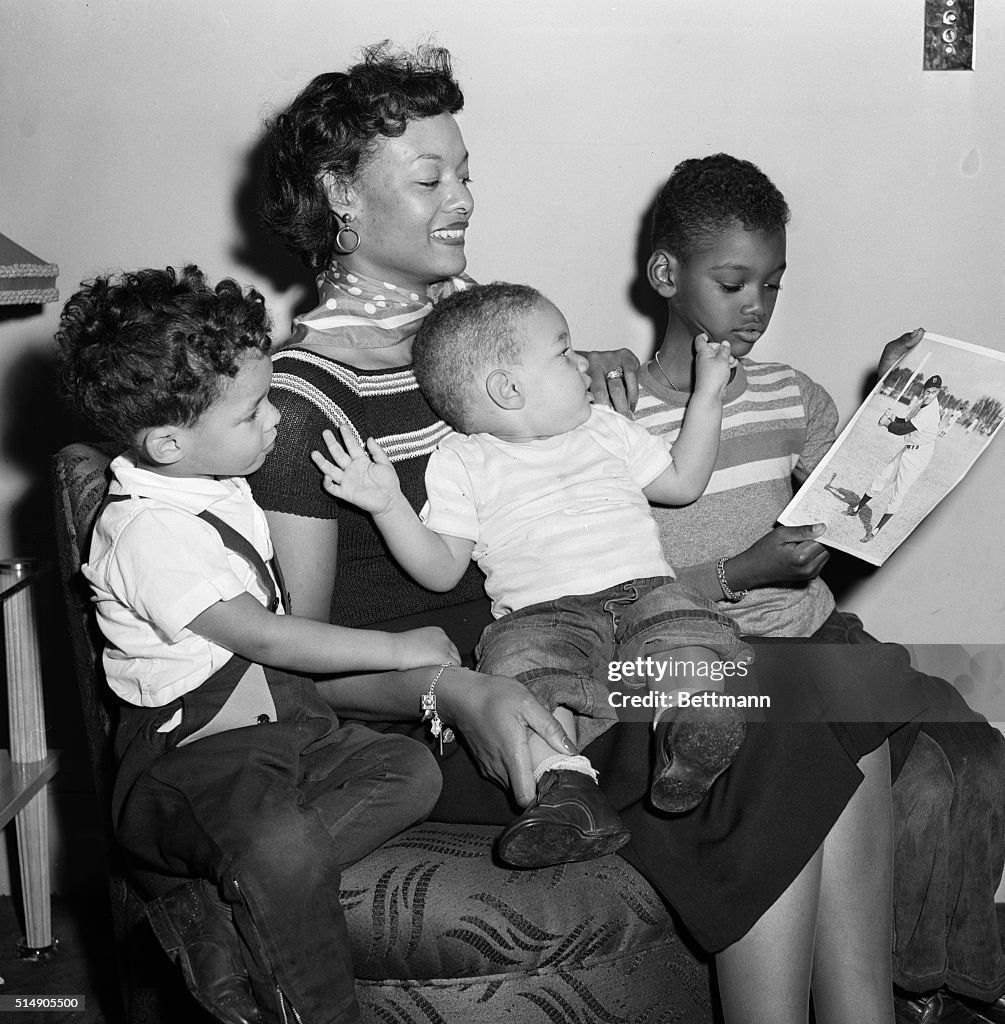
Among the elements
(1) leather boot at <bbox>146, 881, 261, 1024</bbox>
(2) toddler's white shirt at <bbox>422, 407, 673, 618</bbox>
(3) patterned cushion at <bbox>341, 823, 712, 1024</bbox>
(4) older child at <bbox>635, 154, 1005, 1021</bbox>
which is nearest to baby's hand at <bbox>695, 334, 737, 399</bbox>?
(4) older child at <bbox>635, 154, 1005, 1021</bbox>

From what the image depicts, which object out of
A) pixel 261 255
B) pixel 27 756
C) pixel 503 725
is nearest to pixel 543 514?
pixel 503 725

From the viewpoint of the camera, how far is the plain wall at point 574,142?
6.75 feet

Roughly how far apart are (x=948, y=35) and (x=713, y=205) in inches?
23.6

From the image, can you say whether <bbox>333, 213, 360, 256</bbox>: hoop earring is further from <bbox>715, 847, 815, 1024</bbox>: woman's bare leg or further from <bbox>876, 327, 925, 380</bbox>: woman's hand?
<bbox>715, 847, 815, 1024</bbox>: woman's bare leg

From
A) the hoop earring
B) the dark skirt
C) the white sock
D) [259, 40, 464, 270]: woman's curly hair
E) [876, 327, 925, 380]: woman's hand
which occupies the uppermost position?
[259, 40, 464, 270]: woman's curly hair

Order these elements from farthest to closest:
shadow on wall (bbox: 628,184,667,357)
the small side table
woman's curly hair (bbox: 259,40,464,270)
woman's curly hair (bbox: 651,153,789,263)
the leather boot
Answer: shadow on wall (bbox: 628,184,667,357) < the small side table < woman's curly hair (bbox: 651,153,789,263) < woman's curly hair (bbox: 259,40,464,270) < the leather boot

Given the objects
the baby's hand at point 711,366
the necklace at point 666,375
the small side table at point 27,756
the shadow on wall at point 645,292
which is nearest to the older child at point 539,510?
the baby's hand at point 711,366

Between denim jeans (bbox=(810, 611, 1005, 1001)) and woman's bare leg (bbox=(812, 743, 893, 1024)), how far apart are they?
9.7 inches

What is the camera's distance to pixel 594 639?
1504 mm

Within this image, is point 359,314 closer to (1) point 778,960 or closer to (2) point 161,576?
(2) point 161,576

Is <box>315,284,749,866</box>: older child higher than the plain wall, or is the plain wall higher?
the plain wall

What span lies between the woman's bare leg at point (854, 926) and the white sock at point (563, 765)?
317mm

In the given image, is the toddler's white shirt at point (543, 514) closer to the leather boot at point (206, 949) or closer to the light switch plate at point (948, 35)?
the leather boot at point (206, 949)

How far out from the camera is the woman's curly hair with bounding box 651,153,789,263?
1.82 meters
